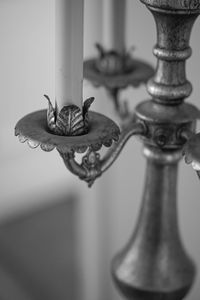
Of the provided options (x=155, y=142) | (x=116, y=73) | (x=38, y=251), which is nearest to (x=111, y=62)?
(x=116, y=73)

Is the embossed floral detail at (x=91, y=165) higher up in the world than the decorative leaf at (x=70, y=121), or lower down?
lower down

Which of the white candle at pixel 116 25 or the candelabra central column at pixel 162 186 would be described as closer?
the candelabra central column at pixel 162 186

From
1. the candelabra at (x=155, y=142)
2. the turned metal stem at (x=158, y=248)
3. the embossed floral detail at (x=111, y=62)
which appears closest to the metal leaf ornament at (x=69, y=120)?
the candelabra at (x=155, y=142)

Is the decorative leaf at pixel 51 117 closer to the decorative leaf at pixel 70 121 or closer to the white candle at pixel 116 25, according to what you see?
the decorative leaf at pixel 70 121

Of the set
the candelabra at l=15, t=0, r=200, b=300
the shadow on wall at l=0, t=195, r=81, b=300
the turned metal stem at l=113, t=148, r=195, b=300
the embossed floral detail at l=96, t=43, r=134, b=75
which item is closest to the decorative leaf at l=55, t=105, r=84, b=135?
the candelabra at l=15, t=0, r=200, b=300

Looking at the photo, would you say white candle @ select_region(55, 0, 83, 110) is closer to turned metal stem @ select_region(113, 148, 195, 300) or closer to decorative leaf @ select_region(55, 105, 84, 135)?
decorative leaf @ select_region(55, 105, 84, 135)

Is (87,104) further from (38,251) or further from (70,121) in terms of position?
(38,251)
